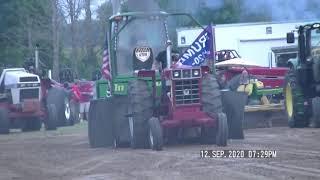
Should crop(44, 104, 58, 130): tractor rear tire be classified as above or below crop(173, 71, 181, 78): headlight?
below

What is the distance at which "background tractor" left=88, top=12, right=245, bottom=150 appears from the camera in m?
15.6

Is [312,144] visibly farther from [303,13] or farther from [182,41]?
[182,41]

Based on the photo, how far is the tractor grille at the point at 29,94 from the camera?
2717 centimetres

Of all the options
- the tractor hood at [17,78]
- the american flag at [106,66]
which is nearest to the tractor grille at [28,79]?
the tractor hood at [17,78]

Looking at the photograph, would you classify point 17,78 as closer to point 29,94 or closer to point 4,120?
point 29,94

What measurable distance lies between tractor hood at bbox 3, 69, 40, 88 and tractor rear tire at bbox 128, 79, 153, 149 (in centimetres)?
1179

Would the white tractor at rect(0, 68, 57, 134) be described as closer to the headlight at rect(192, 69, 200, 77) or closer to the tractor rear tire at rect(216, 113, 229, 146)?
the headlight at rect(192, 69, 200, 77)

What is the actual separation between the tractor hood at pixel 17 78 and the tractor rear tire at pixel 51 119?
1078 mm

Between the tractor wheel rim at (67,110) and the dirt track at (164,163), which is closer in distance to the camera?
the dirt track at (164,163)

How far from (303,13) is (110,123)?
24.1 feet

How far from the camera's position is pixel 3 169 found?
1386 centimetres

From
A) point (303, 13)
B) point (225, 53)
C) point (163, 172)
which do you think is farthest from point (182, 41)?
point (163, 172)

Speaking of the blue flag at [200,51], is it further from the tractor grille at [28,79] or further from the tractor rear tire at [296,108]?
the tractor grille at [28,79]

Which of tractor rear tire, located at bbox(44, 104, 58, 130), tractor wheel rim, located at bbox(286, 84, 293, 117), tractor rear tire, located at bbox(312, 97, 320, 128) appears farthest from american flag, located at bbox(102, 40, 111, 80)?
tractor rear tire, located at bbox(44, 104, 58, 130)
